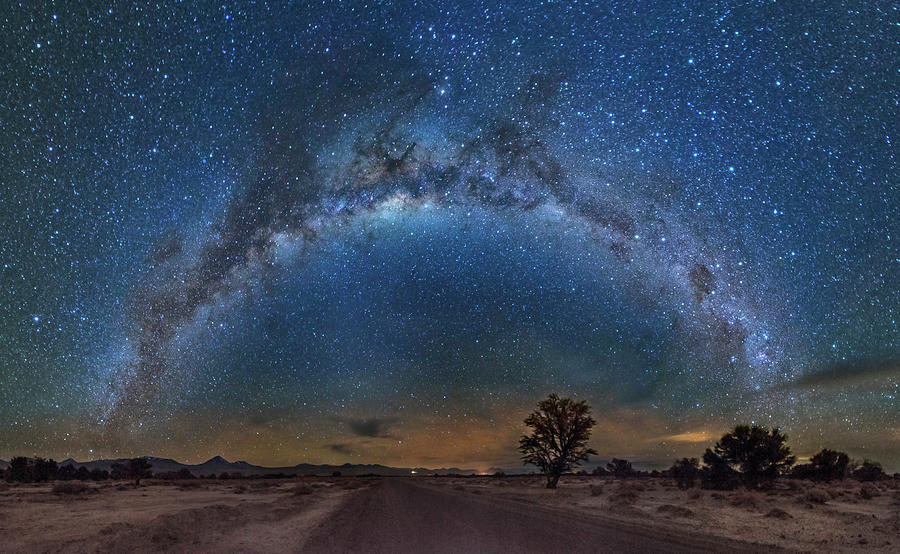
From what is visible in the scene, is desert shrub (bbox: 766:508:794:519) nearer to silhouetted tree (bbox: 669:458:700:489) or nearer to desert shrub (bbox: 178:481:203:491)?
silhouetted tree (bbox: 669:458:700:489)

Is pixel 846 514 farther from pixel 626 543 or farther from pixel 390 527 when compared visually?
pixel 390 527

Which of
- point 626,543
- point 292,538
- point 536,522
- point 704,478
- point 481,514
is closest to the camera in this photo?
point 626,543

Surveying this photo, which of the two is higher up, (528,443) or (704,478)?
(528,443)

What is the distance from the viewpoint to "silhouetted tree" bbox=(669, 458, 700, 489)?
44.6 meters

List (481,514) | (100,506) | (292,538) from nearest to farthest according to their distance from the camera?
(292,538), (481,514), (100,506)

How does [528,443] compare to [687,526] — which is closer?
[687,526]

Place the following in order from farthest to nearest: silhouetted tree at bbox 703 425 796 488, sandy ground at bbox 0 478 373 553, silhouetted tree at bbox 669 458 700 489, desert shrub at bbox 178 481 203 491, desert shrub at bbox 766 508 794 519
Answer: desert shrub at bbox 178 481 203 491 → silhouetted tree at bbox 669 458 700 489 → silhouetted tree at bbox 703 425 796 488 → desert shrub at bbox 766 508 794 519 → sandy ground at bbox 0 478 373 553

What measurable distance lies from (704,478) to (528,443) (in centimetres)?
1561

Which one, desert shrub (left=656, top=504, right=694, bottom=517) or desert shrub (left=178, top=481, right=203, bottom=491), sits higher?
desert shrub (left=656, top=504, right=694, bottom=517)

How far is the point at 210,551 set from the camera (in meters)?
13.5

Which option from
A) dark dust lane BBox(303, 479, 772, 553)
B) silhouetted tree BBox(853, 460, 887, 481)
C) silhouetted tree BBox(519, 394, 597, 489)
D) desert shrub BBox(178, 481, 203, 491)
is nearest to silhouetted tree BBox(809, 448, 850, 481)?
silhouetted tree BBox(853, 460, 887, 481)

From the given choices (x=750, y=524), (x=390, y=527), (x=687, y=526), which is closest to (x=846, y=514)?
(x=750, y=524)

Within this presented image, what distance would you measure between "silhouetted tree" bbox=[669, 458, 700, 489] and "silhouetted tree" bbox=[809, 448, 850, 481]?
11965 mm

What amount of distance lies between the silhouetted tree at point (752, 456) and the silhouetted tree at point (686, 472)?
298cm
